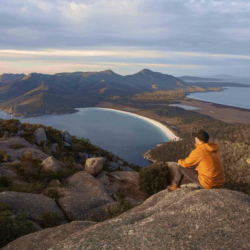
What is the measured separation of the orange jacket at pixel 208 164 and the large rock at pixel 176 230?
0.63 metres

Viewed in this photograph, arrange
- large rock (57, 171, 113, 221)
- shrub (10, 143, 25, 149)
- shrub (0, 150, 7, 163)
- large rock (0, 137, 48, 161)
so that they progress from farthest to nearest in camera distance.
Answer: shrub (10, 143, 25, 149) < large rock (0, 137, 48, 161) < shrub (0, 150, 7, 163) < large rock (57, 171, 113, 221)

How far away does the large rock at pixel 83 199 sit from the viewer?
41.0ft

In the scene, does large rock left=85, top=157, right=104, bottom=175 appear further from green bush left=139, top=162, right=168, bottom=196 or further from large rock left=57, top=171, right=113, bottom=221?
green bush left=139, top=162, right=168, bottom=196

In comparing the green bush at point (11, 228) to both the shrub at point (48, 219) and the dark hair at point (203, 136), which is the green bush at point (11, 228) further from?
the dark hair at point (203, 136)

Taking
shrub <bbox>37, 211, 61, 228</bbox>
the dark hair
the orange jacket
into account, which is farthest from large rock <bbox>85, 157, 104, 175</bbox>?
the dark hair

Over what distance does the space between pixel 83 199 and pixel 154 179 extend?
8124 mm

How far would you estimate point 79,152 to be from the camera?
32938mm

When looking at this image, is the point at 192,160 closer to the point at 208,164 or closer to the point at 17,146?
the point at 208,164

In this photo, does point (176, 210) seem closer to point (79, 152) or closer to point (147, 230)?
point (147, 230)

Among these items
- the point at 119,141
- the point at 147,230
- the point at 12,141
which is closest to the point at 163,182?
the point at 147,230

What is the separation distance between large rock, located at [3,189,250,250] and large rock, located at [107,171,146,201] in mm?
10872

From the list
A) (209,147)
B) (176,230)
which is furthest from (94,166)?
(176,230)

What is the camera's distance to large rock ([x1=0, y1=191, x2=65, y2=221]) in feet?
37.5

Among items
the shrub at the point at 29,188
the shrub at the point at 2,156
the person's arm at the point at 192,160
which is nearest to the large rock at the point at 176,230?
the person's arm at the point at 192,160
